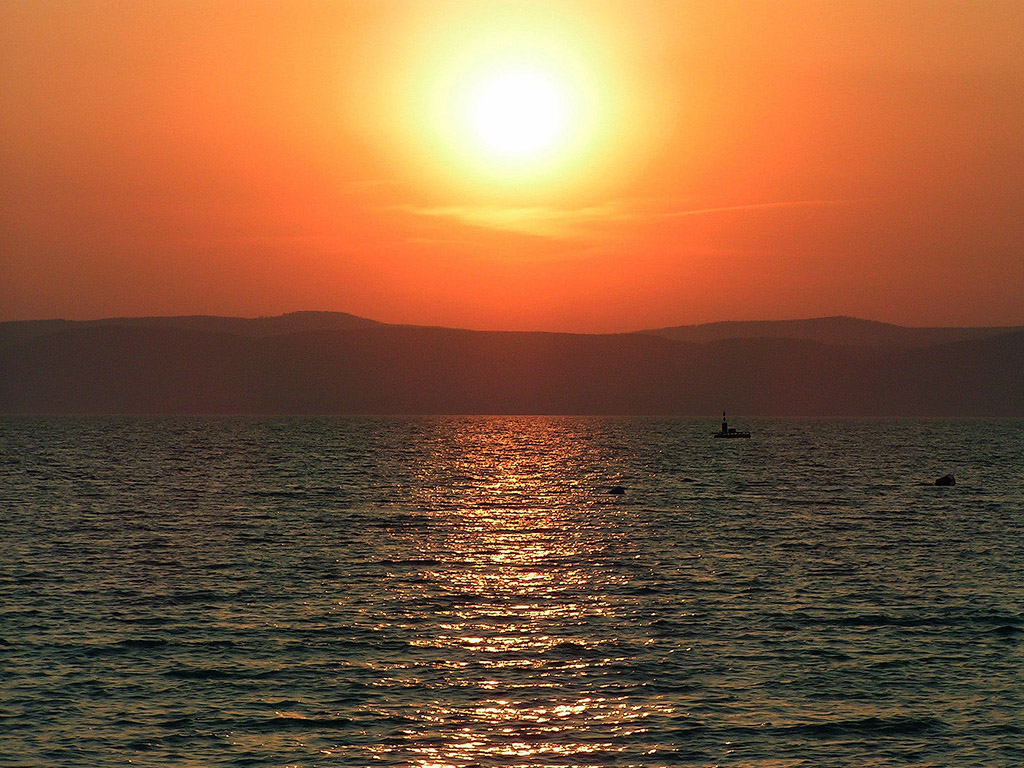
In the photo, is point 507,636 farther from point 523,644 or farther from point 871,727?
point 871,727

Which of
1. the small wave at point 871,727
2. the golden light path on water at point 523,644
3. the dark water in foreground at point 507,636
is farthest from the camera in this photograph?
the small wave at point 871,727

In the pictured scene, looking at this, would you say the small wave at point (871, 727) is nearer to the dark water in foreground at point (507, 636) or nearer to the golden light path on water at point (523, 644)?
the dark water in foreground at point (507, 636)

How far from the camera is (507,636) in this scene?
3903 cm

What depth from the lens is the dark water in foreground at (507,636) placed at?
92.2ft

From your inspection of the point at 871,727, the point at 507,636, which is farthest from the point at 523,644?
the point at 871,727

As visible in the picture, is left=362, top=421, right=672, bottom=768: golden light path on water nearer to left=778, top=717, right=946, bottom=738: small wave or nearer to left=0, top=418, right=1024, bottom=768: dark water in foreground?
left=0, top=418, right=1024, bottom=768: dark water in foreground

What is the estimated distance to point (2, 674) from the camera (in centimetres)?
3331

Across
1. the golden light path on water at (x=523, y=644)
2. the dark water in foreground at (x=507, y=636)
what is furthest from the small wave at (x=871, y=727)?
the golden light path on water at (x=523, y=644)

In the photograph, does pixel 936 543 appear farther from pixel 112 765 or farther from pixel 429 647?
pixel 112 765

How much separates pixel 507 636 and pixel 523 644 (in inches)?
53.0

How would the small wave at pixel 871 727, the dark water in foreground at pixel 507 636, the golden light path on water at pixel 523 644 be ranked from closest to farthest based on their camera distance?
the golden light path on water at pixel 523 644
the dark water in foreground at pixel 507 636
the small wave at pixel 871 727

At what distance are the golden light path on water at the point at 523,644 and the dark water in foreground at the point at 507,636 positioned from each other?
4.7 inches

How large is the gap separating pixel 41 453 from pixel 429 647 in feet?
483

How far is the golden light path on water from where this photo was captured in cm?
2778
